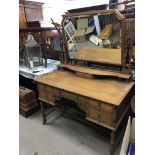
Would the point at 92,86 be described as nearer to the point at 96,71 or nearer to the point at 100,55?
the point at 96,71

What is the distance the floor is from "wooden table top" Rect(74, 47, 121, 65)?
2.90ft

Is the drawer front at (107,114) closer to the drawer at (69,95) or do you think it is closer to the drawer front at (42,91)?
the drawer at (69,95)

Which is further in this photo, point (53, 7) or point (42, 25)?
point (53, 7)

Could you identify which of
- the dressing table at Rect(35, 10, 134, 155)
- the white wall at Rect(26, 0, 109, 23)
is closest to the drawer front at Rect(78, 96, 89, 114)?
the dressing table at Rect(35, 10, 134, 155)

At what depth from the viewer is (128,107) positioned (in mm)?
1710

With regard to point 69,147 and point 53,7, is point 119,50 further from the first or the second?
point 53,7

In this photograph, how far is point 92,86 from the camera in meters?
1.63

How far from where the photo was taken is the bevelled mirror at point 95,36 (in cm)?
167

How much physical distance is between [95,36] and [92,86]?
0.61 m
